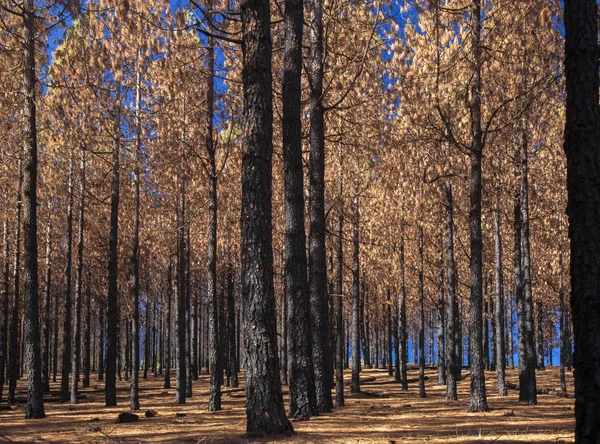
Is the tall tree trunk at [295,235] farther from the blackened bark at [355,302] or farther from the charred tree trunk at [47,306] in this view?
the charred tree trunk at [47,306]

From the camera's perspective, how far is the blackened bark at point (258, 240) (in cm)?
691

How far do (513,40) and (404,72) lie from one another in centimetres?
308

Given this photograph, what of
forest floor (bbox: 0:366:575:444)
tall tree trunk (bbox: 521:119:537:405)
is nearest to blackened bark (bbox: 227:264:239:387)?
forest floor (bbox: 0:366:575:444)

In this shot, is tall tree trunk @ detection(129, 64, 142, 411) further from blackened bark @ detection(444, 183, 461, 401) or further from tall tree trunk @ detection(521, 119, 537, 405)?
tall tree trunk @ detection(521, 119, 537, 405)

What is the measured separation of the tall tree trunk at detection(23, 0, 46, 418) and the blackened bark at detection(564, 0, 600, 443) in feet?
41.5

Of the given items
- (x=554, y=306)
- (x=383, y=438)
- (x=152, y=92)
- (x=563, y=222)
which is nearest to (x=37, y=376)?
(x=152, y=92)

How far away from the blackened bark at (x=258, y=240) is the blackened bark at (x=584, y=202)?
11.4ft

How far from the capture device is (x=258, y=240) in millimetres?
7105

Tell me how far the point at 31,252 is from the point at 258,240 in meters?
9.26

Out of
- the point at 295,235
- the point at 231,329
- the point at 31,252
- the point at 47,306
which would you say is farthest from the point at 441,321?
the point at 47,306

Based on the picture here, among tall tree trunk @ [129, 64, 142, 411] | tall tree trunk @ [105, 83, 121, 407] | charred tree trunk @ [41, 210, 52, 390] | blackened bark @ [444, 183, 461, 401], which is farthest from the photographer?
charred tree trunk @ [41, 210, 52, 390]

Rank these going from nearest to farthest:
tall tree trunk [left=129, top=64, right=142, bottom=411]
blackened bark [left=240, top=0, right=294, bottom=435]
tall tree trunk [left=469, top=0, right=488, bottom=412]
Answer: blackened bark [left=240, top=0, right=294, bottom=435], tall tree trunk [left=469, top=0, right=488, bottom=412], tall tree trunk [left=129, top=64, right=142, bottom=411]

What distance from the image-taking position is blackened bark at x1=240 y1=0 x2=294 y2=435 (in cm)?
691

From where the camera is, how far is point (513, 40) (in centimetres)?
1156
